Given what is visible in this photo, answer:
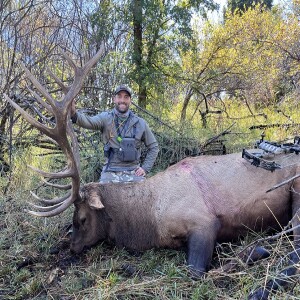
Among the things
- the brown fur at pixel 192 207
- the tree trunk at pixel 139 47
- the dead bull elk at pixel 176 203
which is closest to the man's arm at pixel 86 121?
the dead bull elk at pixel 176 203

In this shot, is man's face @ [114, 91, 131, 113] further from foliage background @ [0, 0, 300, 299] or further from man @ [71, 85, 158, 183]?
foliage background @ [0, 0, 300, 299]

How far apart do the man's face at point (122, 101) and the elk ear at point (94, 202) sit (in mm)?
1497

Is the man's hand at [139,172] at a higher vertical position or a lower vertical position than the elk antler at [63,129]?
lower

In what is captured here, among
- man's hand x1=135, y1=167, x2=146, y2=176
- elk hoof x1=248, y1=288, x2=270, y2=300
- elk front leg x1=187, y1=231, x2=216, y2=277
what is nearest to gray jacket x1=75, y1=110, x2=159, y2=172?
man's hand x1=135, y1=167, x2=146, y2=176

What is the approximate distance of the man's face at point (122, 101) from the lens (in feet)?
16.5

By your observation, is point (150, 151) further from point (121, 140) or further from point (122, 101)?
point (122, 101)

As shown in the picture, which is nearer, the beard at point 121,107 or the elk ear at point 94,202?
the elk ear at point 94,202

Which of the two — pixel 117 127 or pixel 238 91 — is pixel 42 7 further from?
pixel 238 91

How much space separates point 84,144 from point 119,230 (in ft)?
9.46

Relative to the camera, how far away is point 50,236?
4.25 metres

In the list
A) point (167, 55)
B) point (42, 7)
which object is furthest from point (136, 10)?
point (42, 7)

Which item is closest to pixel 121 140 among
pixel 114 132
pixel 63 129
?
pixel 114 132

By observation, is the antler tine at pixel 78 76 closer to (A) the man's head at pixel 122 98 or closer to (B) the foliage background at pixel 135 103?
(A) the man's head at pixel 122 98

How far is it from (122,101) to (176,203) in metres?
1.85
